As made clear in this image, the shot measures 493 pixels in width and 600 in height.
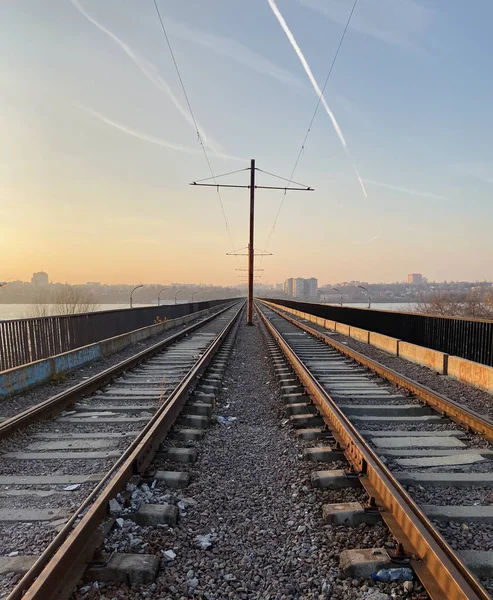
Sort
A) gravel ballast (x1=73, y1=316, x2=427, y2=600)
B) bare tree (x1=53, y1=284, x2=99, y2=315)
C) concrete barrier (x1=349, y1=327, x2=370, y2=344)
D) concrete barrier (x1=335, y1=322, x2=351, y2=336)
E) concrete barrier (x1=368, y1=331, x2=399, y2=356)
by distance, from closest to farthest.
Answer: gravel ballast (x1=73, y1=316, x2=427, y2=600), concrete barrier (x1=368, y1=331, x2=399, y2=356), concrete barrier (x1=349, y1=327, x2=370, y2=344), concrete barrier (x1=335, y1=322, x2=351, y2=336), bare tree (x1=53, y1=284, x2=99, y2=315)

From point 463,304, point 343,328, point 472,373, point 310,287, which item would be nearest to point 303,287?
point 310,287

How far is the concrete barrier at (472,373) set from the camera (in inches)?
306

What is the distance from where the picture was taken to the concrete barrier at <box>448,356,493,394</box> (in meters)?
7.78

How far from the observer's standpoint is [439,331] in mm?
11812

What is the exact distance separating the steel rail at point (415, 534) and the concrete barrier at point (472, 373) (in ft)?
15.7

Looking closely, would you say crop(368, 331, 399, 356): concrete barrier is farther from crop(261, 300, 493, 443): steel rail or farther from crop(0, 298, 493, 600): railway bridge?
crop(0, 298, 493, 600): railway bridge

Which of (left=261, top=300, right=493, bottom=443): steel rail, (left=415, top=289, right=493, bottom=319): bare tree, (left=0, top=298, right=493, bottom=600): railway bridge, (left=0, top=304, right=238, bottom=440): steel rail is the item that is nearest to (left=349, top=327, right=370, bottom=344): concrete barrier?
(left=261, top=300, right=493, bottom=443): steel rail

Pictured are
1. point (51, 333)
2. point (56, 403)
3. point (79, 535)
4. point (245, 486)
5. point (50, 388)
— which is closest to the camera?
point (79, 535)

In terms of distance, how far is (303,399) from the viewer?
6.89 m

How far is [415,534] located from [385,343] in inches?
464

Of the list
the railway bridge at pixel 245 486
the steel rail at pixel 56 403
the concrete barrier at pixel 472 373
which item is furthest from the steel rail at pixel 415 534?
the concrete barrier at pixel 472 373

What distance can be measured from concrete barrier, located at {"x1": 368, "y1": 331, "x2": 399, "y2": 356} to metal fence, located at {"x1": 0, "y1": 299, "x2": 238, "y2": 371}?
404 inches

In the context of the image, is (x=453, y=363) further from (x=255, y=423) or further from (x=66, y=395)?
(x=66, y=395)

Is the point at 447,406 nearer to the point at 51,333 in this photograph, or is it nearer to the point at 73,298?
the point at 51,333
